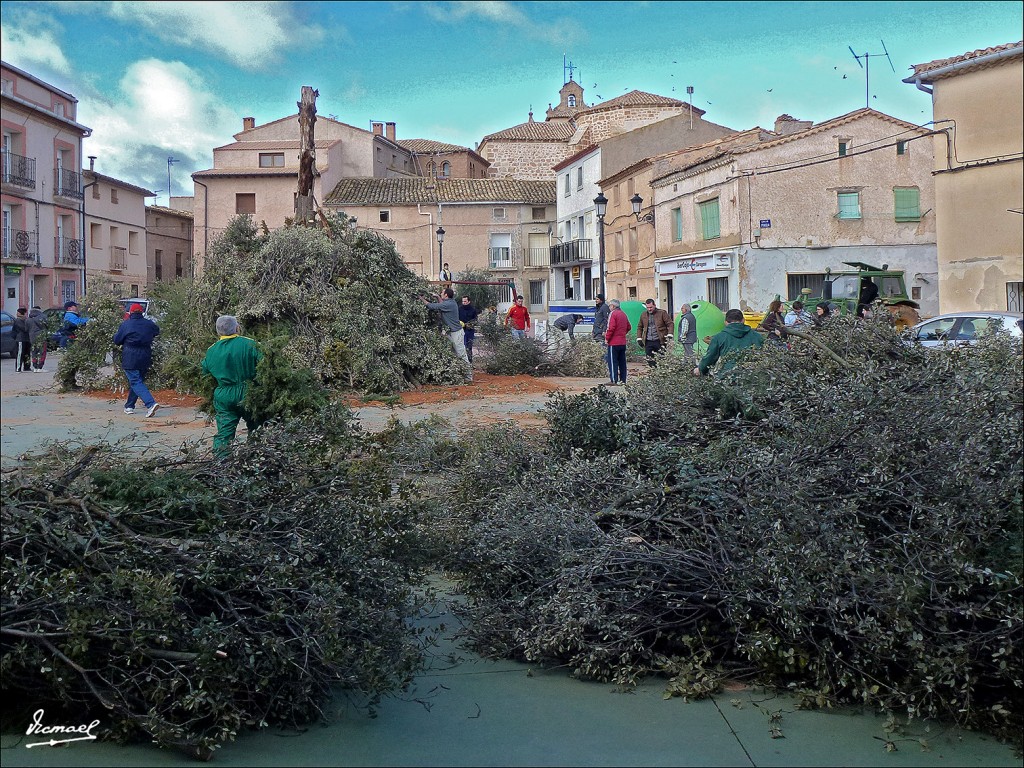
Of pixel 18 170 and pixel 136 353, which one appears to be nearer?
pixel 18 170

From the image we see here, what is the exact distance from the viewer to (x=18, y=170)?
4.86 m

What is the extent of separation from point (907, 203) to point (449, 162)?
39.8 metres

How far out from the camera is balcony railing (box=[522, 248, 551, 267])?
54.3m

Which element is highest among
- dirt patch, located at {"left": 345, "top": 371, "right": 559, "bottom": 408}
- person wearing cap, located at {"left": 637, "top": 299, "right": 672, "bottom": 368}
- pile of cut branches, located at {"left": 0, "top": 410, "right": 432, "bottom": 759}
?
person wearing cap, located at {"left": 637, "top": 299, "right": 672, "bottom": 368}

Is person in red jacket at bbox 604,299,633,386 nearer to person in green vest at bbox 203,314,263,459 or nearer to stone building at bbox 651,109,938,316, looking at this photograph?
person in green vest at bbox 203,314,263,459

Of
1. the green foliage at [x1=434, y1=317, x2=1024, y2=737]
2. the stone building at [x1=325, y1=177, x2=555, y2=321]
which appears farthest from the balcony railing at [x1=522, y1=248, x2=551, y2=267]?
the green foliage at [x1=434, y1=317, x2=1024, y2=737]

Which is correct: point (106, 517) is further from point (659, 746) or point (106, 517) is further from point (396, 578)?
point (659, 746)

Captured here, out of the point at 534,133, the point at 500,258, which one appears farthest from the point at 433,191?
the point at 534,133

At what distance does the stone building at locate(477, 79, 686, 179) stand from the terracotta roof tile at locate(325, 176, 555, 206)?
3605mm

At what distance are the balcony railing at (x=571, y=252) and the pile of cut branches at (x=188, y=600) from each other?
44.3 m

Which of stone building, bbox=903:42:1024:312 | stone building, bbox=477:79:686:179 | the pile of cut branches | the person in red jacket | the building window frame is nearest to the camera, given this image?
the pile of cut branches

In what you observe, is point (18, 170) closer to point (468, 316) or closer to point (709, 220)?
point (468, 316)

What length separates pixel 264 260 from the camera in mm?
15961

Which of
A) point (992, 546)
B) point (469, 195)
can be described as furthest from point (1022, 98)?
point (469, 195)
